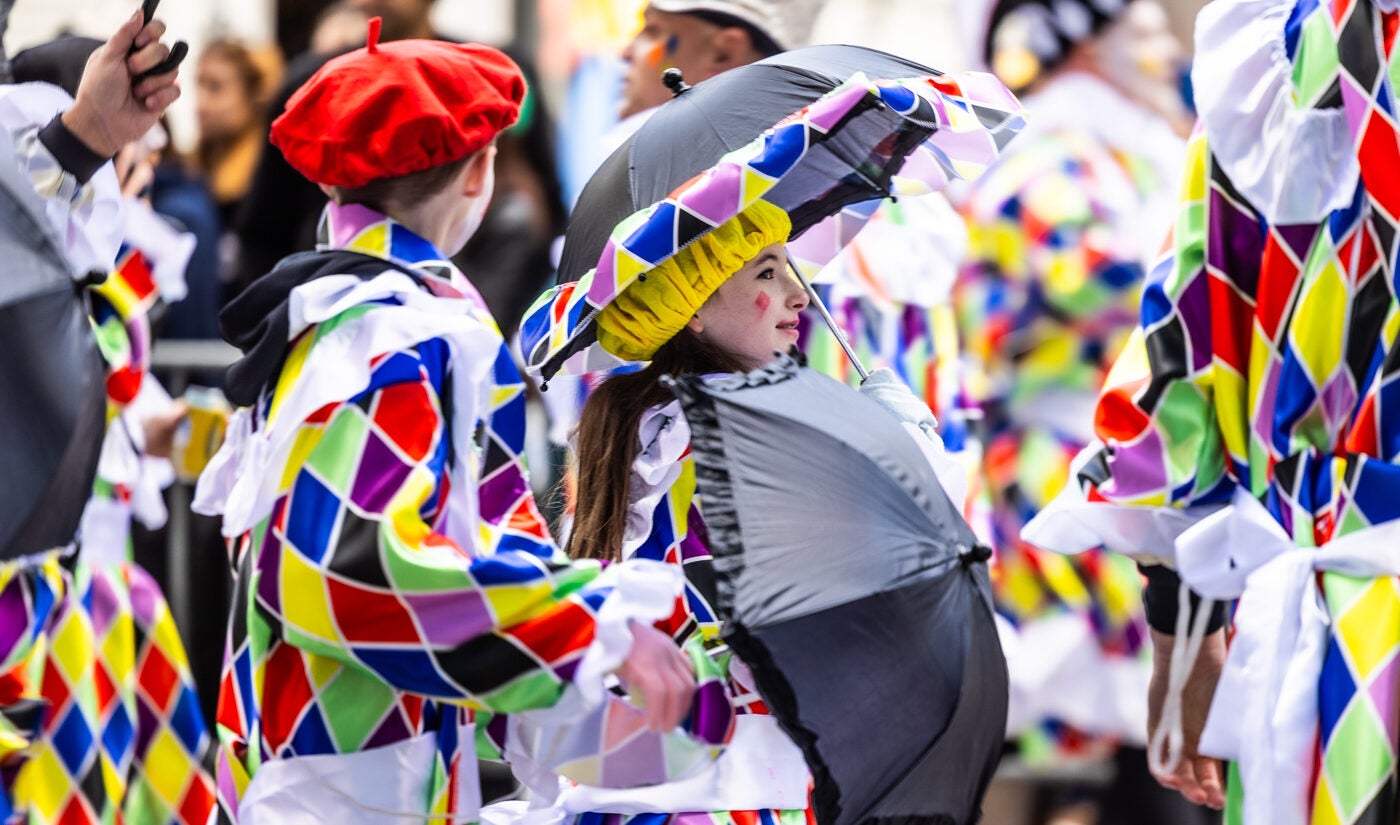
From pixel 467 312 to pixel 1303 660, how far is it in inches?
49.2

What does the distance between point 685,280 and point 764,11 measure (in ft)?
5.82

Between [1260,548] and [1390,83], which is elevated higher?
[1390,83]

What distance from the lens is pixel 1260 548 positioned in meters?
3.36

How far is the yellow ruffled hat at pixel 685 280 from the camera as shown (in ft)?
10.9

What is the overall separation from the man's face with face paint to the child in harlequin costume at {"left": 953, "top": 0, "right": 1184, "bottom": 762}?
1.11 m

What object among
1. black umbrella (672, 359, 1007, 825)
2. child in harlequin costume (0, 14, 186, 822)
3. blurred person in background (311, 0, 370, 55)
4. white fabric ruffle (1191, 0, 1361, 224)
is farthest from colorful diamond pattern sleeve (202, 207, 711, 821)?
blurred person in background (311, 0, 370, 55)

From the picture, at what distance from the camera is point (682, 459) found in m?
3.34

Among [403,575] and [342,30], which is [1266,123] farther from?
[342,30]

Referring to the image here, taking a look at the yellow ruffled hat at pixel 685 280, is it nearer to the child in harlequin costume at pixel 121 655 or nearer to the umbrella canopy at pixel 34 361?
the umbrella canopy at pixel 34 361

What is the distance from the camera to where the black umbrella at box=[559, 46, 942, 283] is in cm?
328

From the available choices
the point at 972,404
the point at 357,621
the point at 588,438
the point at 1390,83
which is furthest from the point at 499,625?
the point at 972,404

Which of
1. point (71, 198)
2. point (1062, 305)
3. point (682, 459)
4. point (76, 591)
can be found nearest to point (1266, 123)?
point (682, 459)

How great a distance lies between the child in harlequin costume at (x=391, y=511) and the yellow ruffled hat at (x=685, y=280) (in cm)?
18

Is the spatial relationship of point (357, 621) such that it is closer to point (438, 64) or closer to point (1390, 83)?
point (438, 64)
